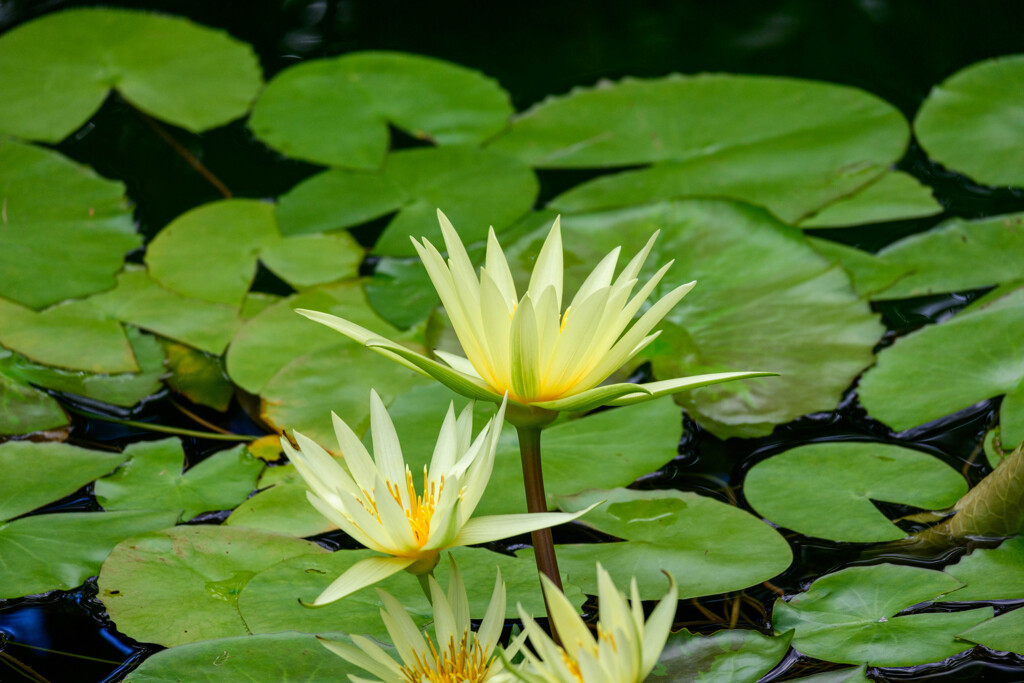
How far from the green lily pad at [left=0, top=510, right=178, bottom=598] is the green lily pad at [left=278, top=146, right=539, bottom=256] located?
96 centimetres

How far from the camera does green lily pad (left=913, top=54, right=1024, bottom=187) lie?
2.38 metres

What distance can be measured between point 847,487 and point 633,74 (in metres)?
1.82

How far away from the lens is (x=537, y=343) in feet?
3.39

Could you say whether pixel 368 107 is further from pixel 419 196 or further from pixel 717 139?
pixel 717 139

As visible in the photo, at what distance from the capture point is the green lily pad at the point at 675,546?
53.9 inches

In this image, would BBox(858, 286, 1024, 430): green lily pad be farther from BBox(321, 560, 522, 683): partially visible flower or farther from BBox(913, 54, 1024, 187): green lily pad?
BBox(321, 560, 522, 683): partially visible flower

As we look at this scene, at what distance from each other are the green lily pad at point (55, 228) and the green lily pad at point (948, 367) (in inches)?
69.3

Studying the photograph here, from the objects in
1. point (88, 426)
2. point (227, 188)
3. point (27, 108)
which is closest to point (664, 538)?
point (88, 426)

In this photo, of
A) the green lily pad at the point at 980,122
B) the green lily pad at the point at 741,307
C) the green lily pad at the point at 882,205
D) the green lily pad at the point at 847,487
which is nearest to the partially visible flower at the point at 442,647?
the green lily pad at the point at 847,487

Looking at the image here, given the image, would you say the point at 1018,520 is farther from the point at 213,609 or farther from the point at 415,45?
the point at 415,45

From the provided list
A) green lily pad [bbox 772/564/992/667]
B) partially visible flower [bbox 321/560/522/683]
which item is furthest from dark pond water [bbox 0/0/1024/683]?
partially visible flower [bbox 321/560/522/683]

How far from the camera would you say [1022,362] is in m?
1.71

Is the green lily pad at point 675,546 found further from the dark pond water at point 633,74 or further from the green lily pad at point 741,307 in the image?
the green lily pad at point 741,307

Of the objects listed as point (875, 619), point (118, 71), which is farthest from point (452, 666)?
point (118, 71)
